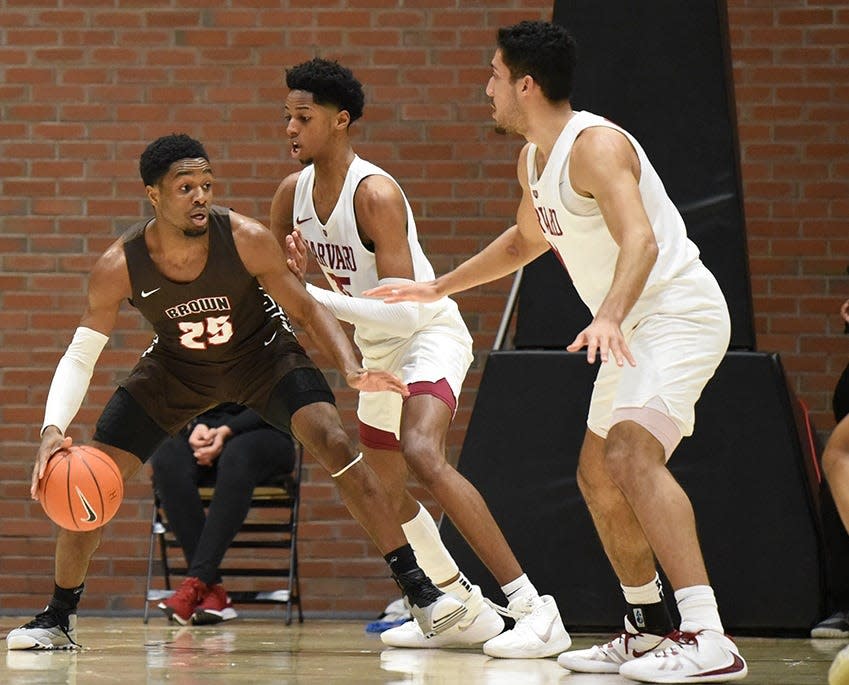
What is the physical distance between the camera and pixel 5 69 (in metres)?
7.29

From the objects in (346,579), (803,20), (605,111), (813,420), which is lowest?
(346,579)

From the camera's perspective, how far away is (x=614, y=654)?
13.4ft

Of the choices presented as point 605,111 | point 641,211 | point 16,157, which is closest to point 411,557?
point 641,211

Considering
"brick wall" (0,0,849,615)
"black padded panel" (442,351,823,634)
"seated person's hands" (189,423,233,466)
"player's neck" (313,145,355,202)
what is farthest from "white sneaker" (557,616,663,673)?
"brick wall" (0,0,849,615)

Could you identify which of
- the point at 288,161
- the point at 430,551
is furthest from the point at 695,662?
the point at 288,161

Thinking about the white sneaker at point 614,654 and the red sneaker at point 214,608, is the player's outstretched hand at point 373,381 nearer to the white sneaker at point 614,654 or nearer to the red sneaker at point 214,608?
the white sneaker at point 614,654

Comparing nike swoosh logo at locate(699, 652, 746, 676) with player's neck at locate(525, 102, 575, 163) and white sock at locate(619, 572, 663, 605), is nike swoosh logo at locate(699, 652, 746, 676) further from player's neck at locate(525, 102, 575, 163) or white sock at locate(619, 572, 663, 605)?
player's neck at locate(525, 102, 575, 163)

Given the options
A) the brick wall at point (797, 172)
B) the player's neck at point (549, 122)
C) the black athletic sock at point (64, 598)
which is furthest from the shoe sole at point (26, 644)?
the brick wall at point (797, 172)

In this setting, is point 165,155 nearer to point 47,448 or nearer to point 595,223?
point 47,448

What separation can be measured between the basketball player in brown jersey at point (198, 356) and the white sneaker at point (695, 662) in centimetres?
111

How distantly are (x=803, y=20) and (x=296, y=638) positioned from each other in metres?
3.97

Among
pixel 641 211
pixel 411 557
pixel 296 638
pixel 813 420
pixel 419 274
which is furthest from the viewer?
pixel 813 420

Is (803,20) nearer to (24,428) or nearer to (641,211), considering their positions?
(641,211)

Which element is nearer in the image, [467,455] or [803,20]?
[467,455]
